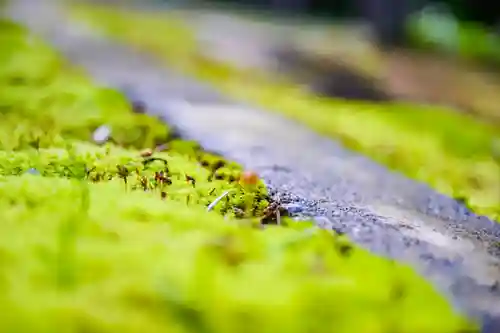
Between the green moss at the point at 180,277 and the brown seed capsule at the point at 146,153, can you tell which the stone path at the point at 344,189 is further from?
the brown seed capsule at the point at 146,153

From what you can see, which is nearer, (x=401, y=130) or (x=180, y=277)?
(x=180, y=277)

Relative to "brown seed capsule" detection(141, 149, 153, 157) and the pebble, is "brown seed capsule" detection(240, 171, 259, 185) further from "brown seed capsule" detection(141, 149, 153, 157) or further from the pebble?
the pebble

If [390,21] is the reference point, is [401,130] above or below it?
below

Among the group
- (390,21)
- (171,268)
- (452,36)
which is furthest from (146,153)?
(452,36)

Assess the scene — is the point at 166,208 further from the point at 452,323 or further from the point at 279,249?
the point at 452,323

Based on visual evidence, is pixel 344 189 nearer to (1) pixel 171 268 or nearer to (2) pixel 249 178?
(2) pixel 249 178

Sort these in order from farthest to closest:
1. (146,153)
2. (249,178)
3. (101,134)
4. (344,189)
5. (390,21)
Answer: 1. (390,21)
2. (101,134)
3. (344,189)
4. (146,153)
5. (249,178)

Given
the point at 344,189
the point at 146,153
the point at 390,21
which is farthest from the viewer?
the point at 390,21
